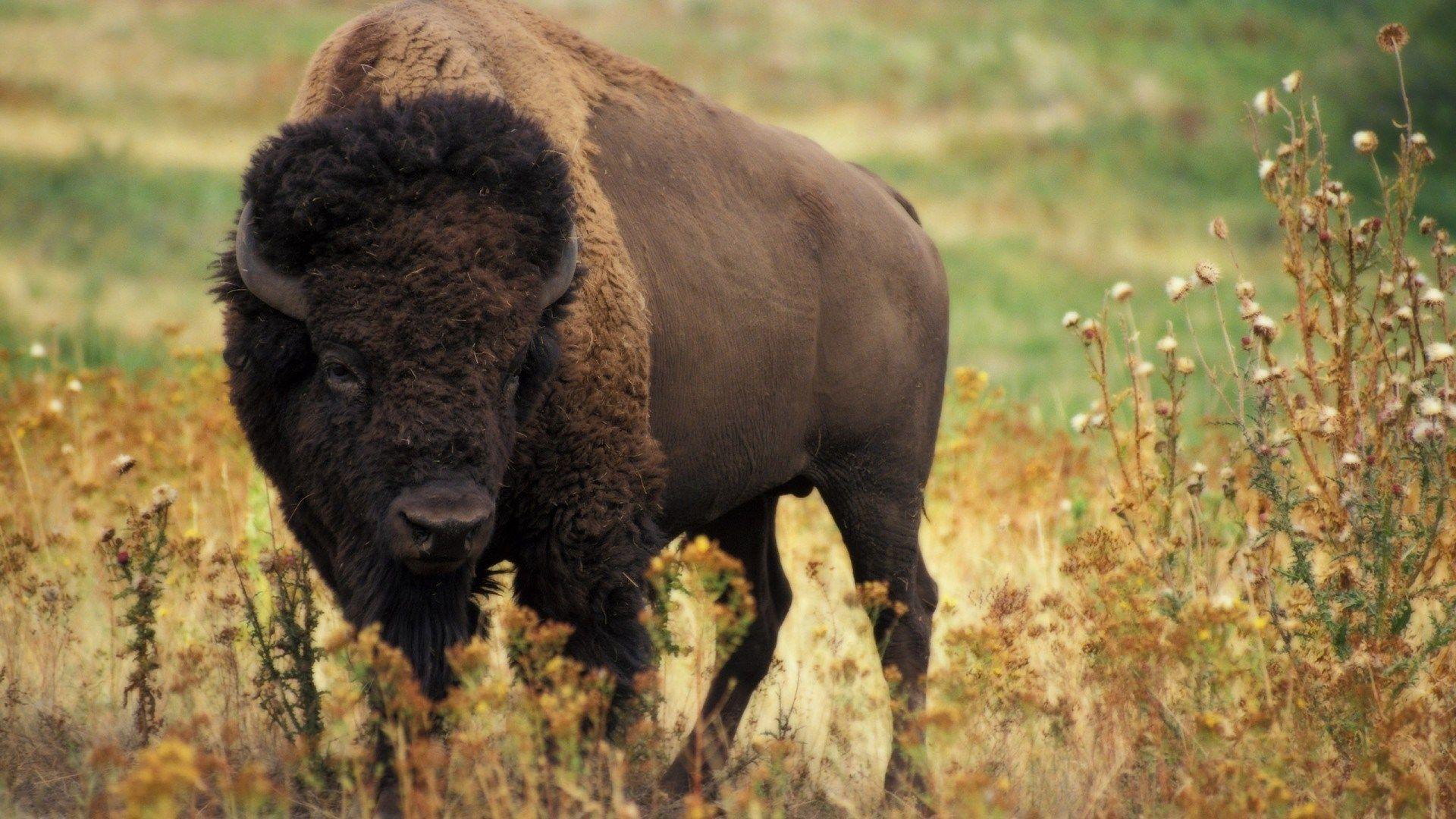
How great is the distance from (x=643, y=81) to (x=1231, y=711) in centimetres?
285

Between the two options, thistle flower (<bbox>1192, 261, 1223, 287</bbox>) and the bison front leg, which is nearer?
the bison front leg

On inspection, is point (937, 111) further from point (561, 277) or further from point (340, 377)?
point (340, 377)

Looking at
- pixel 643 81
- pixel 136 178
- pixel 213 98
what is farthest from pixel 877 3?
pixel 643 81

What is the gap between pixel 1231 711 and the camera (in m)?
4.26

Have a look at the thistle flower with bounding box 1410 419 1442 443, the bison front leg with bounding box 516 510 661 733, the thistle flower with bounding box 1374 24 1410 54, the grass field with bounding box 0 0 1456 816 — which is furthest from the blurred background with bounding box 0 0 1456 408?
the bison front leg with bounding box 516 510 661 733

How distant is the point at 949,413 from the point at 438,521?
207 inches

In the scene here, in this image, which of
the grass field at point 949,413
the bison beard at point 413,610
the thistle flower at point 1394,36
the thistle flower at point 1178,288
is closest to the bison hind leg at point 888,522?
the grass field at point 949,413

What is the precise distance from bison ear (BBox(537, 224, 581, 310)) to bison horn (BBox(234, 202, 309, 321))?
61 cm

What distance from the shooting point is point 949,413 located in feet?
27.7

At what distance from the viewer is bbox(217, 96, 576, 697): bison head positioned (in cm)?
371

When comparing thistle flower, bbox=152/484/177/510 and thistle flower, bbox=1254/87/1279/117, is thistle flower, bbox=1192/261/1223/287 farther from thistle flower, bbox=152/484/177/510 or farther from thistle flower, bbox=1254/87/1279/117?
thistle flower, bbox=152/484/177/510

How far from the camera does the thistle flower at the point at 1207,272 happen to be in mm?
4547

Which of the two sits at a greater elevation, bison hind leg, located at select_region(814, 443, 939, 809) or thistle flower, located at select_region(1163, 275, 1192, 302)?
thistle flower, located at select_region(1163, 275, 1192, 302)

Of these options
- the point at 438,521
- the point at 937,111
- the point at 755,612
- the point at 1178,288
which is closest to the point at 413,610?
the point at 438,521
